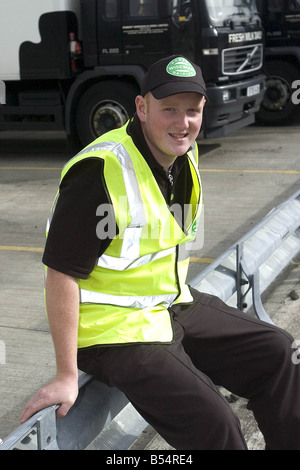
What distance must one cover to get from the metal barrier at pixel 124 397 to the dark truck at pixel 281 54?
8.91 m

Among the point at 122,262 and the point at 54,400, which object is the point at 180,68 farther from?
the point at 54,400

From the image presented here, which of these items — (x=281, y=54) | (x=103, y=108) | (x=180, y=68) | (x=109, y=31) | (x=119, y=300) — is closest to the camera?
(x=119, y=300)

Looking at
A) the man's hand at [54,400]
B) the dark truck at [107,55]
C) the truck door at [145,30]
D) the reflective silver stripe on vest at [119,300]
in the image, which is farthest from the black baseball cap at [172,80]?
the truck door at [145,30]

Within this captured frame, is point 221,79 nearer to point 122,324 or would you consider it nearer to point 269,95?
point 269,95

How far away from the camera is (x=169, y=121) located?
3049 millimetres

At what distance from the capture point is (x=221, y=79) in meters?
10.8

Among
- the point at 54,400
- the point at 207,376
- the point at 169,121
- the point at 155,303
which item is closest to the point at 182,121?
the point at 169,121

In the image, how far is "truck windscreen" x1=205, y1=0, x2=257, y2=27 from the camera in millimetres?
10664

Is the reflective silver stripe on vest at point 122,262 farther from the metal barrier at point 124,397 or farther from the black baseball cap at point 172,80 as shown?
the black baseball cap at point 172,80

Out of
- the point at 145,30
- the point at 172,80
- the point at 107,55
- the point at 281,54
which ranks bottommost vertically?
the point at 281,54

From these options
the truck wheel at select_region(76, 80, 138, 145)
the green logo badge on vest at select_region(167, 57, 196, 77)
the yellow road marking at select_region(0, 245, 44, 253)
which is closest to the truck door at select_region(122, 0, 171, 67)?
the truck wheel at select_region(76, 80, 138, 145)

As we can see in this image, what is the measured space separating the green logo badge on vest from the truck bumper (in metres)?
7.30

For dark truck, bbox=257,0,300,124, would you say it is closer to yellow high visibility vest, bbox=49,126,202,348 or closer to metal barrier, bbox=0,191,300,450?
metal barrier, bbox=0,191,300,450

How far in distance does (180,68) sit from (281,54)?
1100 centimetres
